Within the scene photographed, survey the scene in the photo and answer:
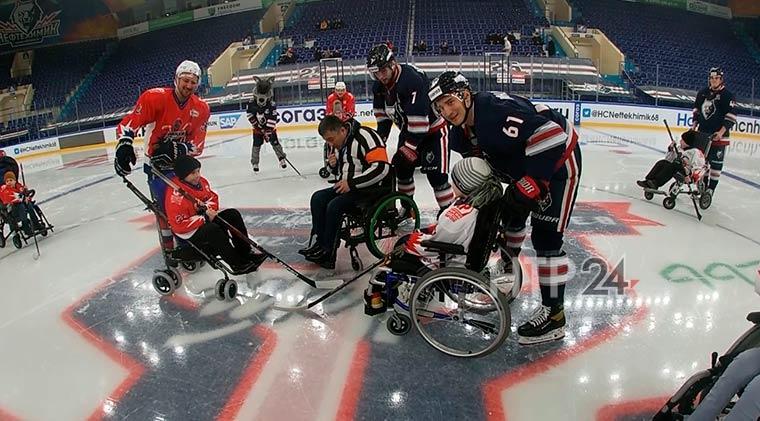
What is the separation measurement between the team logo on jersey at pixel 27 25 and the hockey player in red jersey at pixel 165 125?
18.3 meters

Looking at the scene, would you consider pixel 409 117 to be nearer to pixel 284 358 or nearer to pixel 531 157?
pixel 531 157

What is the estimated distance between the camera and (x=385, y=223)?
151 inches

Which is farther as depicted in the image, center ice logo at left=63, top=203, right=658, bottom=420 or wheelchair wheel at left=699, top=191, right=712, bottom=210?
wheelchair wheel at left=699, top=191, right=712, bottom=210

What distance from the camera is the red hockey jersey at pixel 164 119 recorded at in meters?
3.57

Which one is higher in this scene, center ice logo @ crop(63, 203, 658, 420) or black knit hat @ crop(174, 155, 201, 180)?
black knit hat @ crop(174, 155, 201, 180)

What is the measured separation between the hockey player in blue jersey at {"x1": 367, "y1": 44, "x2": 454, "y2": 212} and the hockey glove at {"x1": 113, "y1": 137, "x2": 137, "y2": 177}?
1.55 m

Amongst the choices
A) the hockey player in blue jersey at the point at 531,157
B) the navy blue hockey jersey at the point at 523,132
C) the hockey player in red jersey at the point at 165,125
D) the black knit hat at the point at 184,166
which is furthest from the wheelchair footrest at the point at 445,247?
the hockey player in red jersey at the point at 165,125

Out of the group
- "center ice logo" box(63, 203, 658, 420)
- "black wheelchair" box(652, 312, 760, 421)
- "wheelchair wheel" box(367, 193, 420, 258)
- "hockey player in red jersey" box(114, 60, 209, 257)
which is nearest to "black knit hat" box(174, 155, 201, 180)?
"hockey player in red jersey" box(114, 60, 209, 257)

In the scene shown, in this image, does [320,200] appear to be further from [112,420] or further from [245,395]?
[112,420]

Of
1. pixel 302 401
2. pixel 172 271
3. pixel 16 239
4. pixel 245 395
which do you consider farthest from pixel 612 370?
pixel 16 239

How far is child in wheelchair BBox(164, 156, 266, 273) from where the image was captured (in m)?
3.30

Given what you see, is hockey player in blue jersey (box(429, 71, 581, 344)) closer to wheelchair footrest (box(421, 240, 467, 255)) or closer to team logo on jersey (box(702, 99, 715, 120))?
wheelchair footrest (box(421, 240, 467, 255))

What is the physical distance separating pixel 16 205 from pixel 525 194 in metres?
4.28

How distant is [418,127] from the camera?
3.84m
